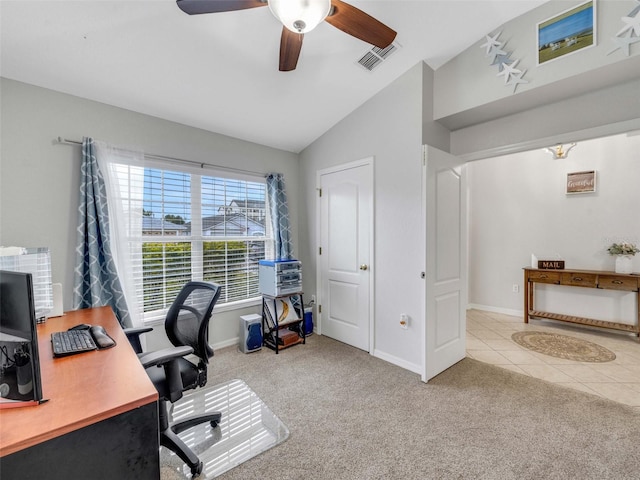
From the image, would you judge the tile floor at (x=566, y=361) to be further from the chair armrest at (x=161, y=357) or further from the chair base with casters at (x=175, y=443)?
the chair armrest at (x=161, y=357)

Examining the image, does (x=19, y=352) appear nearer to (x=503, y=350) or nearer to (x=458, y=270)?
(x=458, y=270)

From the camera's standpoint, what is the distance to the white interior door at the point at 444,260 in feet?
8.27

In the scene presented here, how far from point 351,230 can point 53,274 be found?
267 centimetres

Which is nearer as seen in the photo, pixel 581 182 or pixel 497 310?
pixel 581 182

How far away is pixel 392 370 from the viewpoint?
2719 mm

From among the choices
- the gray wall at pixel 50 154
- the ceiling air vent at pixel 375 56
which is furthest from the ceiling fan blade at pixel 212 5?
the gray wall at pixel 50 154

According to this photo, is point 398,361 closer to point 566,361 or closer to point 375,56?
point 566,361

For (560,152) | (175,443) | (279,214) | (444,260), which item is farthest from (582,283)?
(175,443)

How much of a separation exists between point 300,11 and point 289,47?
439 mm

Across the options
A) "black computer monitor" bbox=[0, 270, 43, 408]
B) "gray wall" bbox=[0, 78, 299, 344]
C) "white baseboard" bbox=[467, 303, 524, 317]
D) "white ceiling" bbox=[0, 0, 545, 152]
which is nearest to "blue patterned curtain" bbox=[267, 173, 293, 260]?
"white ceiling" bbox=[0, 0, 545, 152]

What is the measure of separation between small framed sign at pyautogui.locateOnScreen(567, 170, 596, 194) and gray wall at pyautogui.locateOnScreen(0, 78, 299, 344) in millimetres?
5115

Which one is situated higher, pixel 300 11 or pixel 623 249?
pixel 300 11

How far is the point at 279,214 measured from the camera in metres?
3.57

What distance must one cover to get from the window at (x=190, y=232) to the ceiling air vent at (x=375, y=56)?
1717 mm
